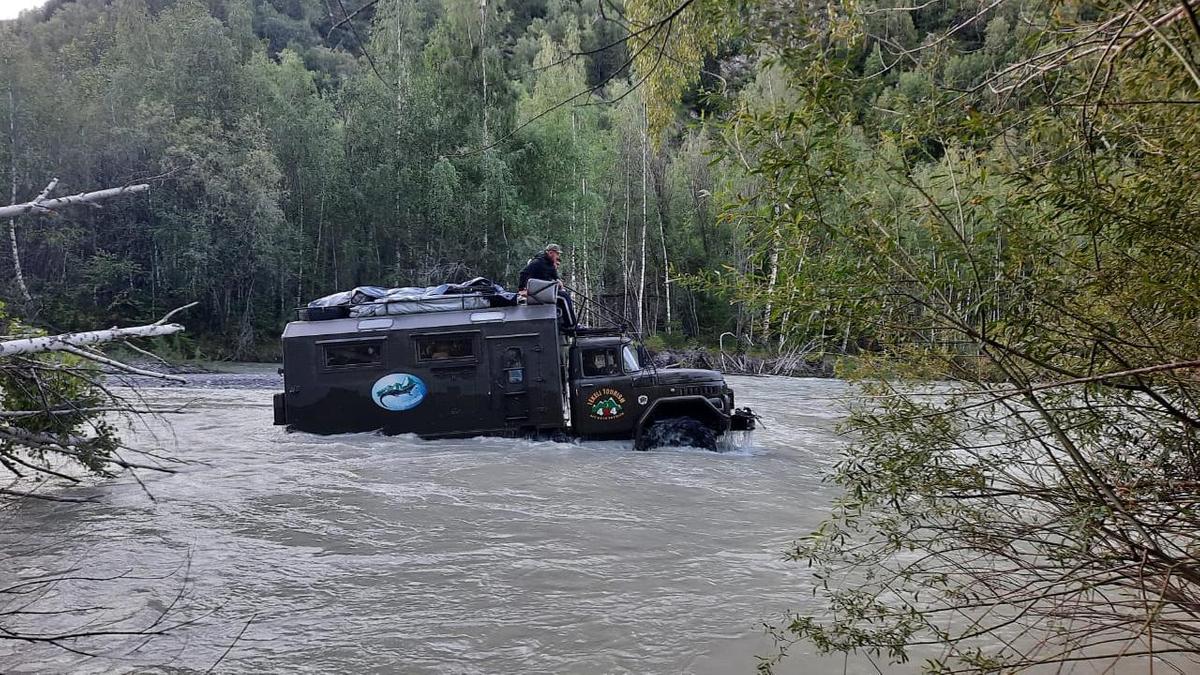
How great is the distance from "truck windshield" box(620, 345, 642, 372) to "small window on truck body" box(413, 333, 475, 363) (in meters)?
1.97

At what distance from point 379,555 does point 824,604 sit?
11.8 feet

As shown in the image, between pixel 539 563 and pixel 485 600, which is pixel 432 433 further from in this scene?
pixel 485 600

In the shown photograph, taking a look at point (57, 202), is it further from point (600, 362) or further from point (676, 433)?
point (676, 433)

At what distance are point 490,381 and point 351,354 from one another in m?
1.87

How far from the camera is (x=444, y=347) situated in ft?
35.9

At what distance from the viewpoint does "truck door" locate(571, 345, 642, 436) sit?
10656 mm

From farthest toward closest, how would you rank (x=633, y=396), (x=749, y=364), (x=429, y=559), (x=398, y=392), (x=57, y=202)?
(x=749, y=364) < (x=398, y=392) < (x=633, y=396) < (x=429, y=559) < (x=57, y=202)

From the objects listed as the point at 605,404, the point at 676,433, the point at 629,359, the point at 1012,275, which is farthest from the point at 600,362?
the point at 1012,275

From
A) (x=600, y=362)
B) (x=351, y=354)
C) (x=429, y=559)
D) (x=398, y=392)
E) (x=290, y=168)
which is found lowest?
A: (x=429, y=559)

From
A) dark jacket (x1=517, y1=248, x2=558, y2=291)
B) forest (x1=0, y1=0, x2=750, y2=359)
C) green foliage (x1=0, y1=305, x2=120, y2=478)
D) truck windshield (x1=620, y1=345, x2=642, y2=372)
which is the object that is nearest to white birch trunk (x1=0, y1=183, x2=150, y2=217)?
green foliage (x1=0, y1=305, x2=120, y2=478)

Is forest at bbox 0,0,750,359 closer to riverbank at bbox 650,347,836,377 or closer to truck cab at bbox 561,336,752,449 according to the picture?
riverbank at bbox 650,347,836,377

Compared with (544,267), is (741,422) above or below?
below

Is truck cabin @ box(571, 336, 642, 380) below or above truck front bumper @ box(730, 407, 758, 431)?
above

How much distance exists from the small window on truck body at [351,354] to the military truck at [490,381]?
0.01 meters
